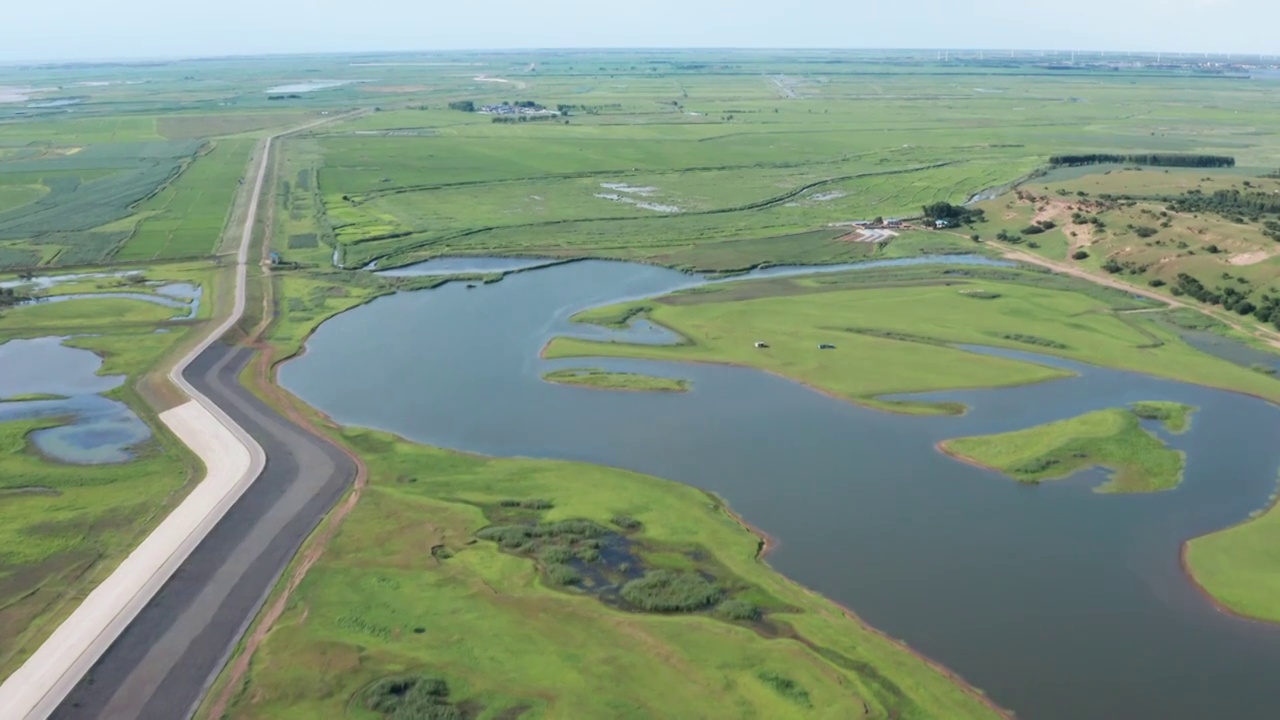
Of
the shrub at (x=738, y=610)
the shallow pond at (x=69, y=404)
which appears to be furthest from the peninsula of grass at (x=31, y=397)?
the shrub at (x=738, y=610)

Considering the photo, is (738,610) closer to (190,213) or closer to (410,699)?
(410,699)

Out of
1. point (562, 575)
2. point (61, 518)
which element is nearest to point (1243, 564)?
point (562, 575)

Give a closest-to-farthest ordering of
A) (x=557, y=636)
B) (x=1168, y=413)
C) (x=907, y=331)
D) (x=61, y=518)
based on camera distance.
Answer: (x=557, y=636), (x=61, y=518), (x=1168, y=413), (x=907, y=331)

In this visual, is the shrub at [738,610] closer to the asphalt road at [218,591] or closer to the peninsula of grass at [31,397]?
the asphalt road at [218,591]

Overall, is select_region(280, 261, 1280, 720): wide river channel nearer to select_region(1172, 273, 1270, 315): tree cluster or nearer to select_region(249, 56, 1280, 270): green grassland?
select_region(1172, 273, 1270, 315): tree cluster

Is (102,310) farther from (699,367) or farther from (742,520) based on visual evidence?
(742,520)

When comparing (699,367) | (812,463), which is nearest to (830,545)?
(812,463)
